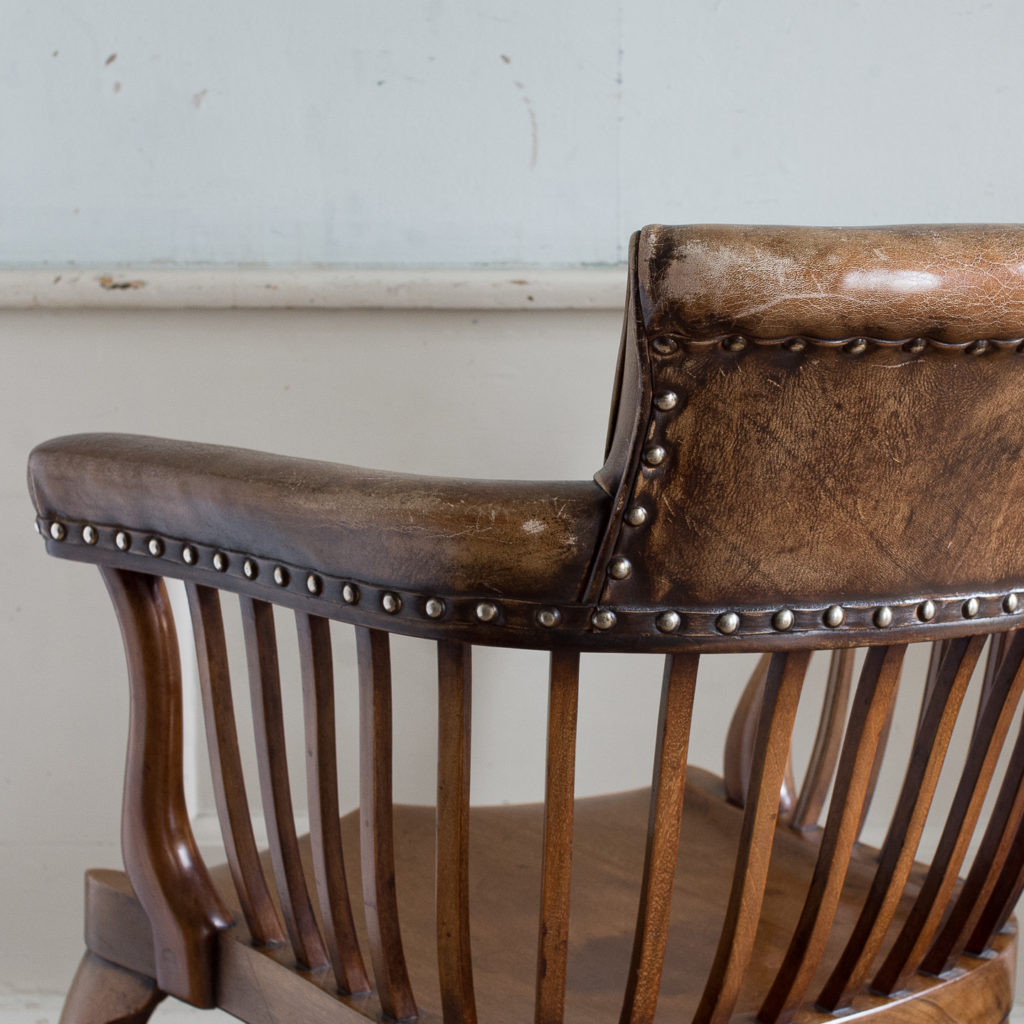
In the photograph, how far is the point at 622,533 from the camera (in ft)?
1.50

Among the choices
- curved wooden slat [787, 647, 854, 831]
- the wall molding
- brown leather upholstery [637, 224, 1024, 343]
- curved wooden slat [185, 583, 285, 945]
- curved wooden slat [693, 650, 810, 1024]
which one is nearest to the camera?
brown leather upholstery [637, 224, 1024, 343]

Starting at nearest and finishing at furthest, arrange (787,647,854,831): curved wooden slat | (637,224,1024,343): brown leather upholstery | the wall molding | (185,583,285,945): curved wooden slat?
(637,224,1024,343): brown leather upholstery
(185,583,285,945): curved wooden slat
(787,647,854,831): curved wooden slat
the wall molding

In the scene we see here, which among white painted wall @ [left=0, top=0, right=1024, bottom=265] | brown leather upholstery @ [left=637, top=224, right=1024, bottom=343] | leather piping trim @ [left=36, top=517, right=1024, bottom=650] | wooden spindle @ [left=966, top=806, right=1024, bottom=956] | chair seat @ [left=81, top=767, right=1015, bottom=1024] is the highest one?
white painted wall @ [left=0, top=0, right=1024, bottom=265]

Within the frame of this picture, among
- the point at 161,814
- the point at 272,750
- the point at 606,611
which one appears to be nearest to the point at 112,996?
the point at 161,814

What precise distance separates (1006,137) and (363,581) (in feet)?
3.45

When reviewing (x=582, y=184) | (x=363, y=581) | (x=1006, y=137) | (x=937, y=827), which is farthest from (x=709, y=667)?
(x=363, y=581)

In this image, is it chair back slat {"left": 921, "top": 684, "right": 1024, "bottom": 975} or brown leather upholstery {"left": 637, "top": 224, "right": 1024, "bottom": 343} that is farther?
chair back slat {"left": 921, "top": 684, "right": 1024, "bottom": 975}

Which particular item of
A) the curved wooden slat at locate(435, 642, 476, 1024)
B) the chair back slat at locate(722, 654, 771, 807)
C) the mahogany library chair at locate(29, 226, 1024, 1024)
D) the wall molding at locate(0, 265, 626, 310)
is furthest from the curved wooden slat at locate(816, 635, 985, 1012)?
the wall molding at locate(0, 265, 626, 310)

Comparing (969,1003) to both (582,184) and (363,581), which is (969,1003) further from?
(582,184)

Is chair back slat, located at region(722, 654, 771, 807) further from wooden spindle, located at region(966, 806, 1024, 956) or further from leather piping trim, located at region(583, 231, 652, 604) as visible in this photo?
leather piping trim, located at region(583, 231, 652, 604)

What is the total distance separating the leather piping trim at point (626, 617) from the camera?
0.47m

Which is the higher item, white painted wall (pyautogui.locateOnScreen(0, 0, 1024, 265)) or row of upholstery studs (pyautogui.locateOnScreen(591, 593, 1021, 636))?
white painted wall (pyautogui.locateOnScreen(0, 0, 1024, 265))

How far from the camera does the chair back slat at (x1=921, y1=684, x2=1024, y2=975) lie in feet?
2.07

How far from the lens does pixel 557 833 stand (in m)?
0.50
